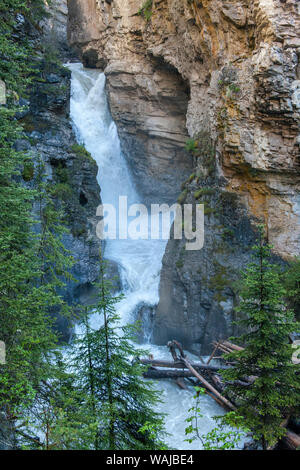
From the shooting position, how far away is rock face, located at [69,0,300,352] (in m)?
13.0

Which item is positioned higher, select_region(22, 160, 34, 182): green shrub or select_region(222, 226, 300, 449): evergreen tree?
select_region(22, 160, 34, 182): green shrub

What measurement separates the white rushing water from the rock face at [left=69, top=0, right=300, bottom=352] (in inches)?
56.7

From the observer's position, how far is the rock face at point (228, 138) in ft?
42.5

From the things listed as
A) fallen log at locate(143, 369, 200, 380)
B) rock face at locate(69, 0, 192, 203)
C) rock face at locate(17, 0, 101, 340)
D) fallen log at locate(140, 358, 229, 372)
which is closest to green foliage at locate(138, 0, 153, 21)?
rock face at locate(69, 0, 192, 203)

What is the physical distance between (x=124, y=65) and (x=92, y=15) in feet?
20.9

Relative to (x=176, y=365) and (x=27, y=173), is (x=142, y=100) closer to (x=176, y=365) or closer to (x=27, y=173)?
(x=27, y=173)

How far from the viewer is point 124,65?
80.4 ft

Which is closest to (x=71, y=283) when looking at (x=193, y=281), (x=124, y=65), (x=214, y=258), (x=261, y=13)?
(x=193, y=281)

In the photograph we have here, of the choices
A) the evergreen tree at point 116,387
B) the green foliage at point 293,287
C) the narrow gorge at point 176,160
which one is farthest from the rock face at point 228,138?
the evergreen tree at point 116,387

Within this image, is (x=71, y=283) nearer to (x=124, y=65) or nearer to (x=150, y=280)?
(x=150, y=280)

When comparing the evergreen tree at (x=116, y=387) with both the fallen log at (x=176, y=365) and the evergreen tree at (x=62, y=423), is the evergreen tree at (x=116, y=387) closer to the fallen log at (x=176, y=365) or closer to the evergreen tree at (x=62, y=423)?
the evergreen tree at (x=62, y=423)

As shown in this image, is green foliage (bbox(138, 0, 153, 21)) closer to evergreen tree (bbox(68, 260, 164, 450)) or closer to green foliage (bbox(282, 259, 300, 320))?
green foliage (bbox(282, 259, 300, 320))

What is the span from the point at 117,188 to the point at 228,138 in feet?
39.6

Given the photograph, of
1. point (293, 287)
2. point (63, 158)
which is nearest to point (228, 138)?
point (293, 287)
